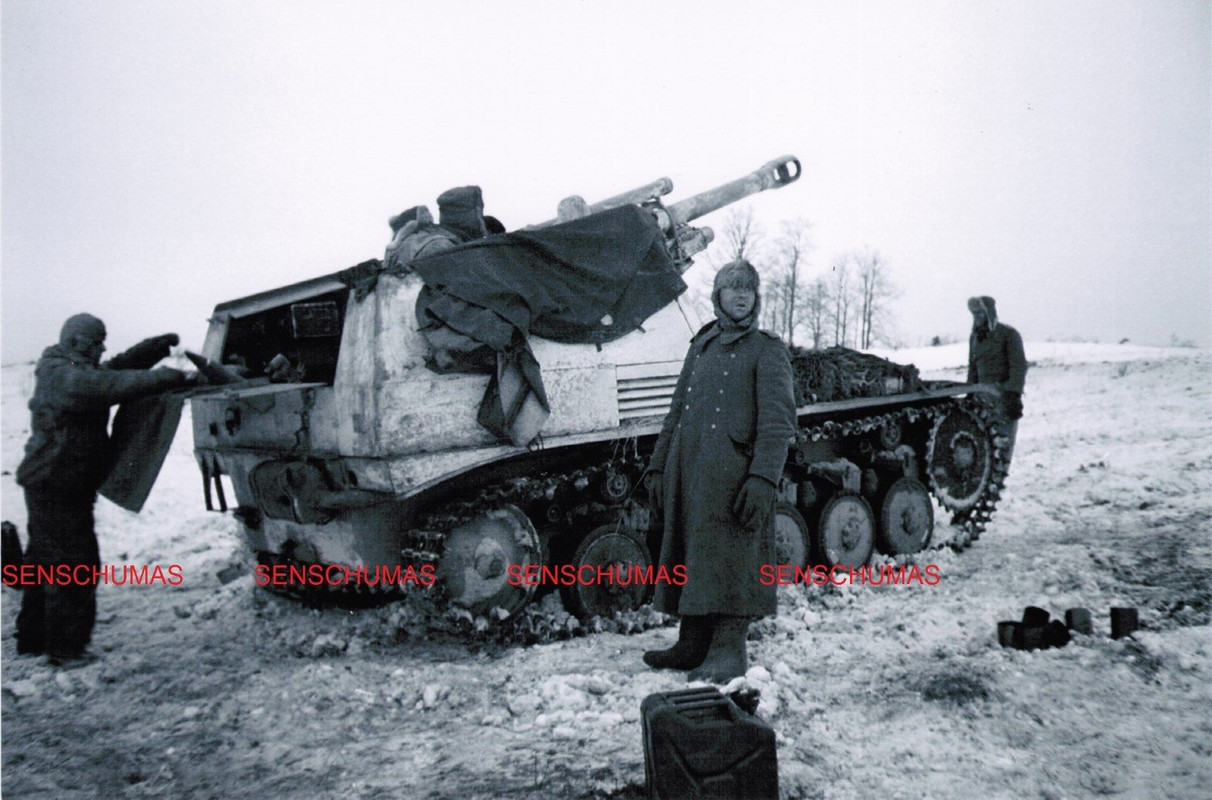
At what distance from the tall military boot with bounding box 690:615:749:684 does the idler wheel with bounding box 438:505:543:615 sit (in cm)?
130

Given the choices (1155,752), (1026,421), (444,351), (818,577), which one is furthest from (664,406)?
(1026,421)

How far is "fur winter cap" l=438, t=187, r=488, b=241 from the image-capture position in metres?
5.68

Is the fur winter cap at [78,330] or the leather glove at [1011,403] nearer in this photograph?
the fur winter cap at [78,330]

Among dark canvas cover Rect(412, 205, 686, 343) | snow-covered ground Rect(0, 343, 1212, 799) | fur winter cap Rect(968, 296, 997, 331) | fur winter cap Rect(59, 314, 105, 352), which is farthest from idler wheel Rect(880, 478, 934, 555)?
fur winter cap Rect(59, 314, 105, 352)

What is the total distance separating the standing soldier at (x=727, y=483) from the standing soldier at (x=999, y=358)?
211 inches

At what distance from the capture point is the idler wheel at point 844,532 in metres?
6.70

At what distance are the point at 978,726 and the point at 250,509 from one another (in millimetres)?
4484

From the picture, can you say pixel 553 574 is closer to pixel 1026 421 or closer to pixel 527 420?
pixel 527 420

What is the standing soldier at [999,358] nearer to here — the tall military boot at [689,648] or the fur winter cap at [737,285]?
the fur winter cap at [737,285]

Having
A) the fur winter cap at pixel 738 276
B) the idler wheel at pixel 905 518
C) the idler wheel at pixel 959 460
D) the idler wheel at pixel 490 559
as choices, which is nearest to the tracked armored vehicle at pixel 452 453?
the idler wheel at pixel 490 559

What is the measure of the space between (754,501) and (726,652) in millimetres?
734

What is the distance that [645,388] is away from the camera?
5.42 meters
